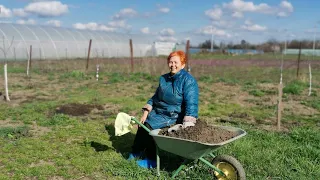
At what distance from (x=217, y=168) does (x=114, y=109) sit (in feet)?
14.3

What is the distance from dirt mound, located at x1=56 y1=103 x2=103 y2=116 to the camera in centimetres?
691

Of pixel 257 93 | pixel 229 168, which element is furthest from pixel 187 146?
pixel 257 93

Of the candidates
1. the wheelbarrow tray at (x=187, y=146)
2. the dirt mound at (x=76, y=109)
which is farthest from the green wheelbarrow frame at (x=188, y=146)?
the dirt mound at (x=76, y=109)

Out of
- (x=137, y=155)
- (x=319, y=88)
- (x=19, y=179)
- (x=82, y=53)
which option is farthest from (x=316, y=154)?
(x=82, y=53)

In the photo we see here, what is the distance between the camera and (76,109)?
7.13 meters

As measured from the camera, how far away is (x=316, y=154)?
416cm

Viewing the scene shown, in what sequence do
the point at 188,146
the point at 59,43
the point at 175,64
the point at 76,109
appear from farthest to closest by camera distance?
the point at 59,43 < the point at 76,109 < the point at 175,64 < the point at 188,146

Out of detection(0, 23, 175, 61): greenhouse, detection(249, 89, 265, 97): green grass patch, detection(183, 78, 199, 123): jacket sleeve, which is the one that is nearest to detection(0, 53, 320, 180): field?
detection(249, 89, 265, 97): green grass patch

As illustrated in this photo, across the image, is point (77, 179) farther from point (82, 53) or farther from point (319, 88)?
point (82, 53)

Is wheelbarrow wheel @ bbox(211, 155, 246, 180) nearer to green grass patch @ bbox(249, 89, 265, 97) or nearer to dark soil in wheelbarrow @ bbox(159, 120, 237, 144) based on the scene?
dark soil in wheelbarrow @ bbox(159, 120, 237, 144)

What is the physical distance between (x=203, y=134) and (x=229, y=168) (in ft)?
1.48

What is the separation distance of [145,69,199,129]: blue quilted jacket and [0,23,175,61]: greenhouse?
1468cm

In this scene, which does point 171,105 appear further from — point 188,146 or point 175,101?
point 188,146

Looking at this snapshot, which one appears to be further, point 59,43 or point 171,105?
point 59,43
